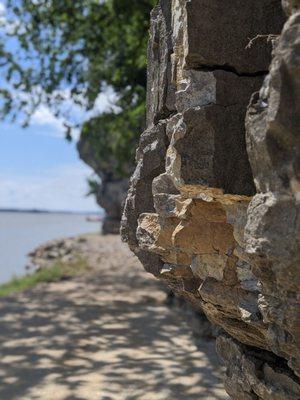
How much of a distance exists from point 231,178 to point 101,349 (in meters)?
5.31

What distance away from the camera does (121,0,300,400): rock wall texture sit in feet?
7.50

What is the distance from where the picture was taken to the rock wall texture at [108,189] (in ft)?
97.8

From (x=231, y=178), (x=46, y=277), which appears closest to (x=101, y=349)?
(x=231, y=178)

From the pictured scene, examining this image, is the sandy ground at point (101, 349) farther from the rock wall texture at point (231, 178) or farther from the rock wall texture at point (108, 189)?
the rock wall texture at point (108, 189)

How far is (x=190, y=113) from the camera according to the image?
2932mm

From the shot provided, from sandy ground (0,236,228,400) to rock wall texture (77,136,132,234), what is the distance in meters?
17.4

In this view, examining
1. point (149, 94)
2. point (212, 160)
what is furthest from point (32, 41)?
point (212, 160)

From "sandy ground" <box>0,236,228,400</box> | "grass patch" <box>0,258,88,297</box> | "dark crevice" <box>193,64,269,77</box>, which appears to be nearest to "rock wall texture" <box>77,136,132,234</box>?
"grass patch" <box>0,258,88,297</box>

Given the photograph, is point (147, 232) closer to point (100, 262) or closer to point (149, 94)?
point (149, 94)

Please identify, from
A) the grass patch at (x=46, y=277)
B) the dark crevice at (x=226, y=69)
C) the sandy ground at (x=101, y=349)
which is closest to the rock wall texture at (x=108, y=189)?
the grass patch at (x=46, y=277)

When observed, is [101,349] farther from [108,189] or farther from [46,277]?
[108,189]

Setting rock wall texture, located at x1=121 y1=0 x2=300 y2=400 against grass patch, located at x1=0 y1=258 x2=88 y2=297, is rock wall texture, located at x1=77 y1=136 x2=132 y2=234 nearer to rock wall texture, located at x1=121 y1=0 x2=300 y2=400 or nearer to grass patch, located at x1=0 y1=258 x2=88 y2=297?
grass patch, located at x1=0 y1=258 x2=88 y2=297

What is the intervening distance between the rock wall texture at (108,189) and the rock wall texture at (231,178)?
25562mm

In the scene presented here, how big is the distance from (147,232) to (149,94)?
1059mm
